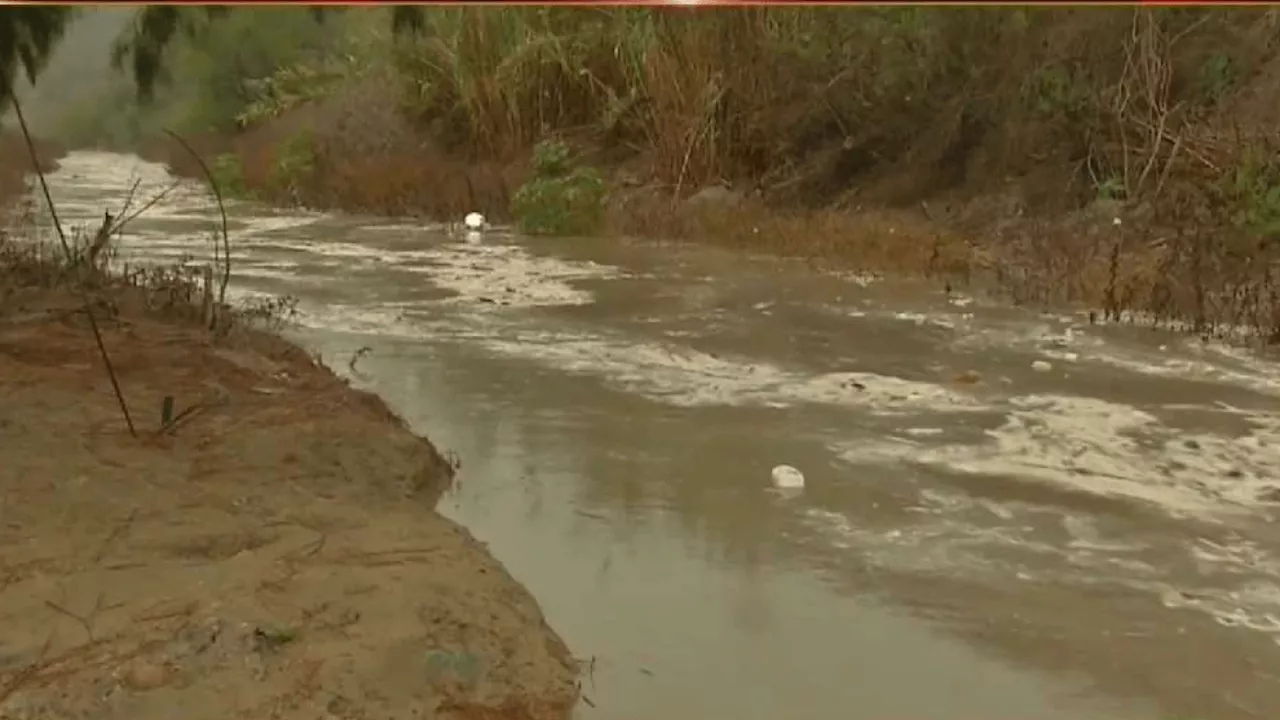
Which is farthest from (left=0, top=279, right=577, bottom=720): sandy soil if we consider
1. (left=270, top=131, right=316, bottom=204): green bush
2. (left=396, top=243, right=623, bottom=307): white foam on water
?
(left=270, top=131, right=316, bottom=204): green bush

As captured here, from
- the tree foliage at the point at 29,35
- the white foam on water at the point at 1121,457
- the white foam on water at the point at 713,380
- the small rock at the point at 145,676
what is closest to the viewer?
the small rock at the point at 145,676

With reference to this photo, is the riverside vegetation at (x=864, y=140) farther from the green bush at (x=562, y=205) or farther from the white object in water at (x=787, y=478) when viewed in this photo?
the white object in water at (x=787, y=478)

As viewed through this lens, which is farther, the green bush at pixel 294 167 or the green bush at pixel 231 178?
the green bush at pixel 231 178

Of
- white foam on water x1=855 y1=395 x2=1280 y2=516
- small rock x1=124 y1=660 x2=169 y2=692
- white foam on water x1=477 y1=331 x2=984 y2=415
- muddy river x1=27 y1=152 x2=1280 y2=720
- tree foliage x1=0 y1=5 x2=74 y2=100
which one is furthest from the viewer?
white foam on water x1=477 y1=331 x2=984 y2=415

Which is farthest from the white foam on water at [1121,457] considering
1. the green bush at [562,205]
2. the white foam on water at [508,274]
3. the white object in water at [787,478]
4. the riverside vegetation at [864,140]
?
the green bush at [562,205]

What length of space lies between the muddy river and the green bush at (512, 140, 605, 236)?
4475mm

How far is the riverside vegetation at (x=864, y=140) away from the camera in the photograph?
9.10 metres

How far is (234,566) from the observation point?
3.34 meters

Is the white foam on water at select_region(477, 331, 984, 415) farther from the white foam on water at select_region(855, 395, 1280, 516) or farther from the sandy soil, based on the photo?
the sandy soil

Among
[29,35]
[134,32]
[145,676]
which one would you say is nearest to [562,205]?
[134,32]

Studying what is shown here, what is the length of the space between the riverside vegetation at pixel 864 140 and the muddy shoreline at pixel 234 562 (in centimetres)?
183

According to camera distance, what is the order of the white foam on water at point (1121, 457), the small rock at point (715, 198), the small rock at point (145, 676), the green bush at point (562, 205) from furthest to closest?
1. the small rock at point (715, 198)
2. the green bush at point (562, 205)
3. the white foam on water at point (1121, 457)
4. the small rock at point (145, 676)

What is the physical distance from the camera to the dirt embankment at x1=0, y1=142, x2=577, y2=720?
2818mm

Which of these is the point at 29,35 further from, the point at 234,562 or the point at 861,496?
the point at 861,496
